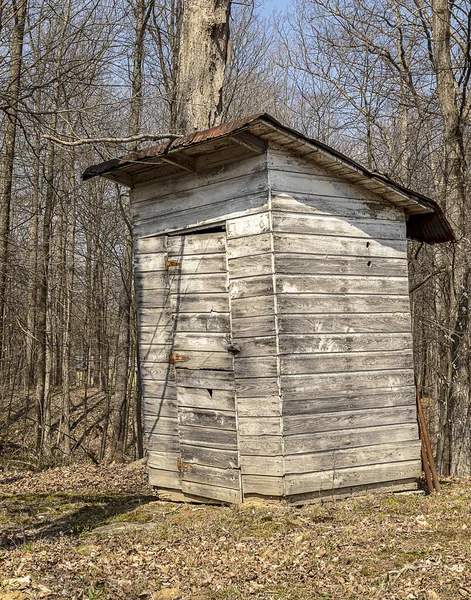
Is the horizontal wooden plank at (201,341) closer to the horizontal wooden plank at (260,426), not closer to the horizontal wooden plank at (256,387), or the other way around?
the horizontal wooden plank at (256,387)

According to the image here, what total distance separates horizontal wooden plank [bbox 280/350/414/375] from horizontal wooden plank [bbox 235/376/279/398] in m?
0.17

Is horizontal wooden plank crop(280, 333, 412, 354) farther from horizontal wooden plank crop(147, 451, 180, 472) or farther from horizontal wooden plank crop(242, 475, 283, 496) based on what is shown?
horizontal wooden plank crop(147, 451, 180, 472)

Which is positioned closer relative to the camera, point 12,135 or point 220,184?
point 220,184

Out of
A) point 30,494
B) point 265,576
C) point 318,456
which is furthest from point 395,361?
point 30,494

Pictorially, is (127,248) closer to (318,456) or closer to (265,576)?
(318,456)

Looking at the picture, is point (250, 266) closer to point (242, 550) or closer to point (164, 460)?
point (164, 460)

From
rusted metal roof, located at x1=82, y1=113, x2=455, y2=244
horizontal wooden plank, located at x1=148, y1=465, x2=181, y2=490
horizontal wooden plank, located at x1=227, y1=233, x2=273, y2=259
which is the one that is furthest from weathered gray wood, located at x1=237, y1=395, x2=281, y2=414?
rusted metal roof, located at x1=82, y1=113, x2=455, y2=244

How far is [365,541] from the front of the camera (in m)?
5.66

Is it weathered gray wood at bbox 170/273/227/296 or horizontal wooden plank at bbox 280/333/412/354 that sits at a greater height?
weathered gray wood at bbox 170/273/227/296

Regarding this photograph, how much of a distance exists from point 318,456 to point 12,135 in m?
9.67

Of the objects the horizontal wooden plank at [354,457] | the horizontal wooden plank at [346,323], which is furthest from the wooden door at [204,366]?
the horizontal wooden plank at [354,457]

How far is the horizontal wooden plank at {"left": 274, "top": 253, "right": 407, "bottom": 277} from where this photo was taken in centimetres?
709

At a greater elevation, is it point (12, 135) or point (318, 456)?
point (12, 135)

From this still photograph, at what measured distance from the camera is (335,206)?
755 centimetres
